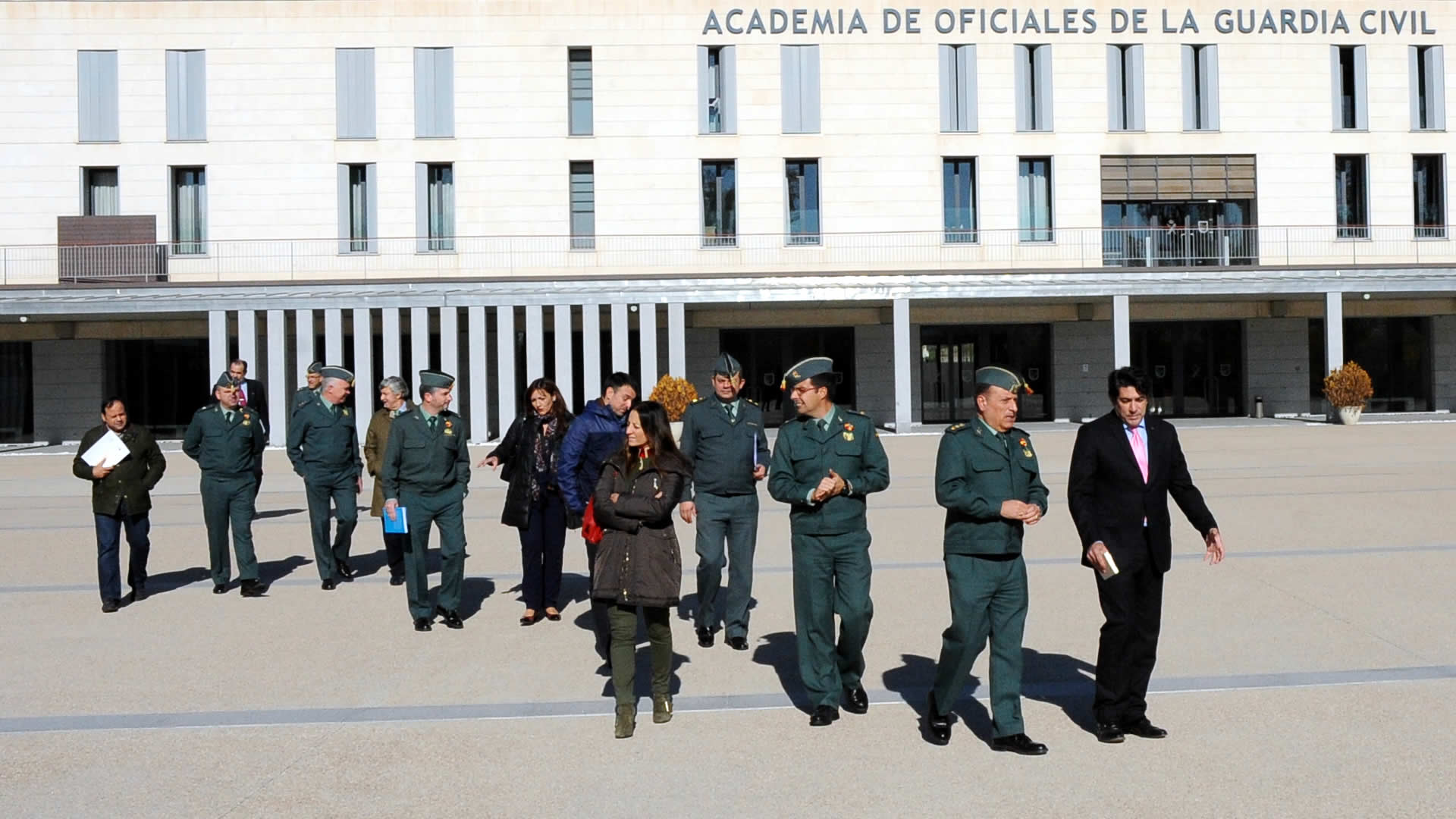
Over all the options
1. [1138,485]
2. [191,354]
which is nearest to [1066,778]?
[1138,485]

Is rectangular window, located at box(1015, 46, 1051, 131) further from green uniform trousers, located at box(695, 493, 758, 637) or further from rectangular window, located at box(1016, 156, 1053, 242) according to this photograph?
green uniform trousers, located at box(695, 493, 758, 637)

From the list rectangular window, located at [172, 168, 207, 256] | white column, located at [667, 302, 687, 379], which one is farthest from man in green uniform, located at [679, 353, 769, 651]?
rectangular window, located at [172, 168, 207, 256]

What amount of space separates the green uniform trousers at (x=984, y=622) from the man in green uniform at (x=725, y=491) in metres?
2.27

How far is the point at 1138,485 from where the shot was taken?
5.84 metres

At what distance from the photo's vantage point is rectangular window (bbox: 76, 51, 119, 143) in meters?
31.1

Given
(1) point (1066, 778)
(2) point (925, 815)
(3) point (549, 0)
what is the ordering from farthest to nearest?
(3) point (549, 0)
(1) point (1066, 778)
(2) point (925, 815)

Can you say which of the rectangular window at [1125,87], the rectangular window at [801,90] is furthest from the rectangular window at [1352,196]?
the rectangular window at [801,90]

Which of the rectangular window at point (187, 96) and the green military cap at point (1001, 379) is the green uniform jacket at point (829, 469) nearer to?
the green military cap at point (1001, 379)

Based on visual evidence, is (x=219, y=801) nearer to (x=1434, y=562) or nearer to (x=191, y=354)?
(x=1434, y=562)

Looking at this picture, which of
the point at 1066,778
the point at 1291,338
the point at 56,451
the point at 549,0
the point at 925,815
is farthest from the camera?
the point at 1291,338

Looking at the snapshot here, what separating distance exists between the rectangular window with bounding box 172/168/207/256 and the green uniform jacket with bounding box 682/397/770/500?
88.3ft

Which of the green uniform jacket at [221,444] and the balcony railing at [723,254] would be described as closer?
the green uniform jacket at [221,444]

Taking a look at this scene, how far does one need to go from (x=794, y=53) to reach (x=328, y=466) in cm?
2403

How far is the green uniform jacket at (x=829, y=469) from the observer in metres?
6.14
